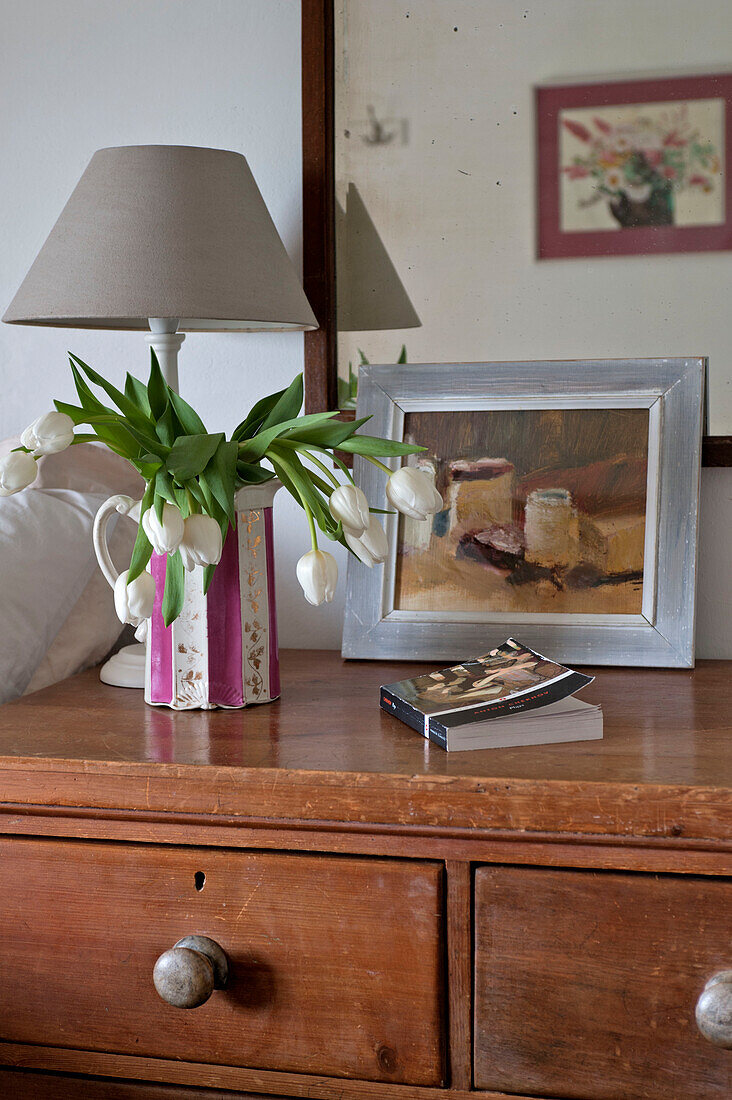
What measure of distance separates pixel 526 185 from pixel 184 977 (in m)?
0.96

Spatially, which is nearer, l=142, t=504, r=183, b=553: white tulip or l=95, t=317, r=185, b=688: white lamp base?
l=142, t=504, r=183, b=553: white tulip

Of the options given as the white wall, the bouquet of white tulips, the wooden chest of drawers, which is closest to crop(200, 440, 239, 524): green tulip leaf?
the bouquet of white tulips

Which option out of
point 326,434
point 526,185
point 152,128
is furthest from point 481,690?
point 152,128

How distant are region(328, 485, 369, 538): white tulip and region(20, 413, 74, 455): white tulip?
0.81 ft

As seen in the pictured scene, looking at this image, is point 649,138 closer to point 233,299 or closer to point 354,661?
point 233,299

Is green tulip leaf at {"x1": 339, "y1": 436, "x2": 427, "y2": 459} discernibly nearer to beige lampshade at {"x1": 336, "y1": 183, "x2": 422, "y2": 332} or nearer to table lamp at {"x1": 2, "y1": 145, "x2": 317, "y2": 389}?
table lamp at {"x1": 2, "y1": 145, "x2": 317, "y2": 389}

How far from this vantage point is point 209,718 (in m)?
0.91

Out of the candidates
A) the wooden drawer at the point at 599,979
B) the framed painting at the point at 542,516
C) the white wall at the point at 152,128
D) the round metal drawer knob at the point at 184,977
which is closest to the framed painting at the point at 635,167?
the framed painting at the point at 542,516

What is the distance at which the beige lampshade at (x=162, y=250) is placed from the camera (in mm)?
973

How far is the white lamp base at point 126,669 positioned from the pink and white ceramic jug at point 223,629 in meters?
0.09

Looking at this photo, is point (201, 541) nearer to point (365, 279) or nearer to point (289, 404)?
point (289, 404)

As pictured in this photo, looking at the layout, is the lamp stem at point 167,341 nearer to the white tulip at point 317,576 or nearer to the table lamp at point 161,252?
the table lamp at point 161,252

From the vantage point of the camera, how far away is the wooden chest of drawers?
2.33 ft

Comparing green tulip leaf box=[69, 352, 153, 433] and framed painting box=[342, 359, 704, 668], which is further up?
green tulip leaf box=[69, 352, 153, 433]
